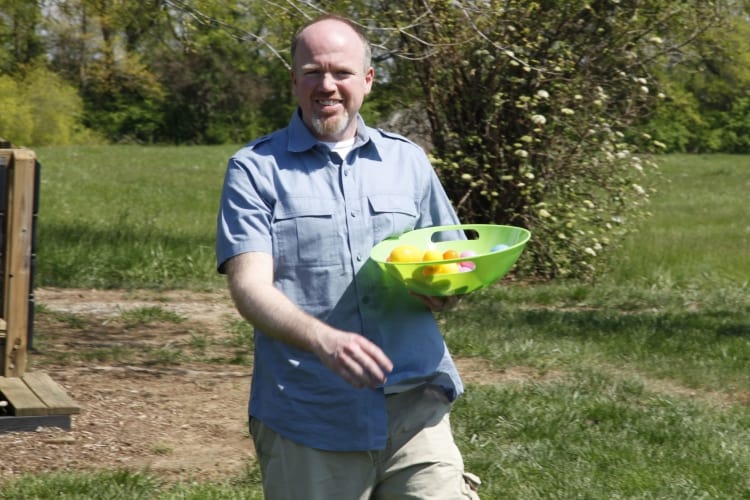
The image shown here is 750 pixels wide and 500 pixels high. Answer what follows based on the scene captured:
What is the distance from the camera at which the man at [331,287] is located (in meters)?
3.01

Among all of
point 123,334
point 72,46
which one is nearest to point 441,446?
point 123,334

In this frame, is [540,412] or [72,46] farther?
[72,46]

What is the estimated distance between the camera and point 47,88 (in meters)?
44.6

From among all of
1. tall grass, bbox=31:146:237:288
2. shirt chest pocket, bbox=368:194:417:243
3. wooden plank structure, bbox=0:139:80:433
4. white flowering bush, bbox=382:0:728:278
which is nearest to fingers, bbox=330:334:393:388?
shirt chest pocket, bbox=368:194:417:243

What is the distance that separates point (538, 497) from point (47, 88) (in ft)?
137

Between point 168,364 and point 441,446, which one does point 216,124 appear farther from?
point 441,446

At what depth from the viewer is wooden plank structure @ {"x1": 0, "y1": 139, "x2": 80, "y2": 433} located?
531 centimetres

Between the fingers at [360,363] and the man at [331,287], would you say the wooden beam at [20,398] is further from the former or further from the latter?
the fingers at [360,363]

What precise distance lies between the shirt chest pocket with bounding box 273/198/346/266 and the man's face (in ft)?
0.61

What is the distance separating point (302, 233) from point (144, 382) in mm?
4254

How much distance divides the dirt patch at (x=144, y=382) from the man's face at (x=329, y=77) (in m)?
2.74

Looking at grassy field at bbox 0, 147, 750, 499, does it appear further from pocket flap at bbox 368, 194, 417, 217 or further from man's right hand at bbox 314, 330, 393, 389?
man's right hand at bbox 314, 330, 393, 389

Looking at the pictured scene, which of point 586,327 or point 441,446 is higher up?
point 441,446

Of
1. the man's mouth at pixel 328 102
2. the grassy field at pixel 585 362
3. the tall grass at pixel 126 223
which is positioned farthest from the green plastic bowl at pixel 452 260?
the tall grass at pixel 126 223
